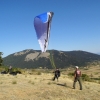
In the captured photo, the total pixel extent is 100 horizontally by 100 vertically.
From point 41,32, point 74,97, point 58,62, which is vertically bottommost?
point 74,97

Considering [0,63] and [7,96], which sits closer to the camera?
[7,96]

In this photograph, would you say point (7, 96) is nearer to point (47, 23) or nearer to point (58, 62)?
point (47, 23)

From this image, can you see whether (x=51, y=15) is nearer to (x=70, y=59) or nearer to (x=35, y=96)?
(x=35, y=96)

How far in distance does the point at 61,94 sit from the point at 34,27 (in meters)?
6.46

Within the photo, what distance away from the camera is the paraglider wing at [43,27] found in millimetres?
19656

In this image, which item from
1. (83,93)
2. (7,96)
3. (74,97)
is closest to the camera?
(7,96)

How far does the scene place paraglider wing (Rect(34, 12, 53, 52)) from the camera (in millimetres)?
19656

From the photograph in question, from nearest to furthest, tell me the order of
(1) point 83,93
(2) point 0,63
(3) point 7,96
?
(3) point 7,96 < (1) point 83,93 < (2) point 0,63

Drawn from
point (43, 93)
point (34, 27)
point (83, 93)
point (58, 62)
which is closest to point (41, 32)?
point (34, 27)

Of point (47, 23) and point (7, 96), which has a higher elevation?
point (47, 23)

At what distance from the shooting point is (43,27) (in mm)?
20094

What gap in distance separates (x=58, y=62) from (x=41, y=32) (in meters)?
165

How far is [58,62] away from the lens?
184m

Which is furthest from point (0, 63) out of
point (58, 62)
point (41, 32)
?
point (58, 62)
